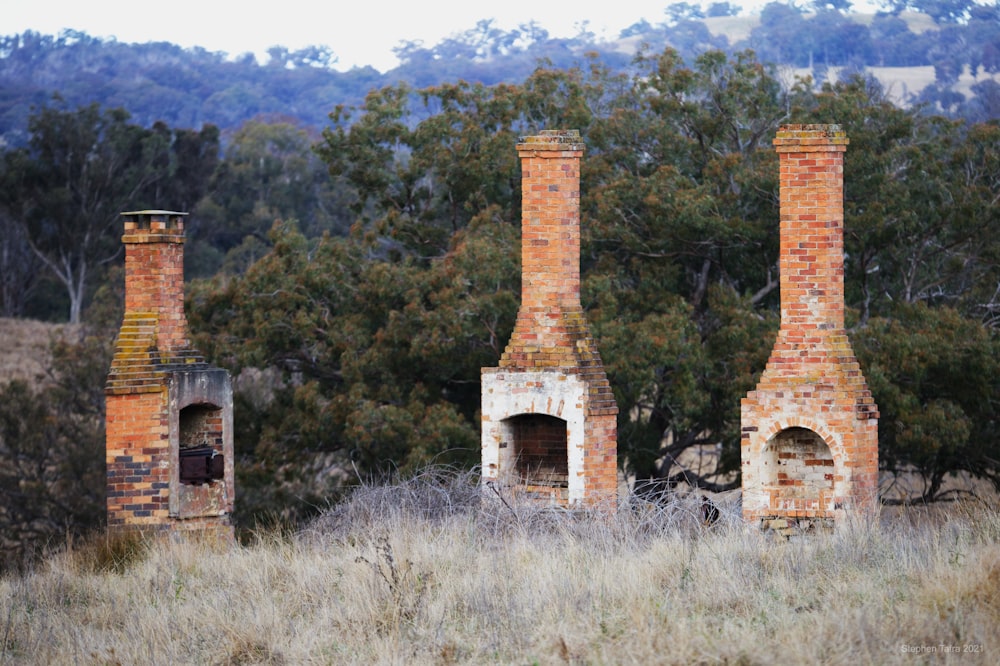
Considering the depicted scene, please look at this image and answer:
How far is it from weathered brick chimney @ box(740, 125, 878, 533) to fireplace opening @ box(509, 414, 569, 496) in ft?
7.72

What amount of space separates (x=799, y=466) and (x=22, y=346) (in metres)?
29.1

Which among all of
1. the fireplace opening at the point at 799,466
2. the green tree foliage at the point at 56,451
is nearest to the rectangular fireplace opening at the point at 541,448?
the fireplace opening at the point at 799,466

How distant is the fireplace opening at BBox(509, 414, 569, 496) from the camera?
1398cm

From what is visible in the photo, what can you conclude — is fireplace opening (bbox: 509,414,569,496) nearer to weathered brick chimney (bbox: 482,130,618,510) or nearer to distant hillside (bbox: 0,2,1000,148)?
weathered brick chimney (bbox: 482,130,618,510)

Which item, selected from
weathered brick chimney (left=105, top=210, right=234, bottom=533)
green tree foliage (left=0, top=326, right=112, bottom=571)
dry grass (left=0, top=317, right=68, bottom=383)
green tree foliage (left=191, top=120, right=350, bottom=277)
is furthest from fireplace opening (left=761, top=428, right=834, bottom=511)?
green tree foliage (left=191, top=120, right=350, bottom=277)

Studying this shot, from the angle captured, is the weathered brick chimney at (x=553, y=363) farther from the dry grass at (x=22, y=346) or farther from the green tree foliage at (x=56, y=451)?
the dry grass at (x=22, y=346)

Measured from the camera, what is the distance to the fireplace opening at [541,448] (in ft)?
45.9

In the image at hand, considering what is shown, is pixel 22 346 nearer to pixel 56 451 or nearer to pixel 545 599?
pixel 56 451

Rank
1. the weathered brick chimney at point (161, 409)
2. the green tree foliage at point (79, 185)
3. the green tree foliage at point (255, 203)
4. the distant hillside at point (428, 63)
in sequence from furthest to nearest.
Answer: the distant hillside at point (428, 63)
the green tree foliage at point (255, 203)
the green tree foliage at point (79, 185)
the weathered brick chimney at point (161, 409)

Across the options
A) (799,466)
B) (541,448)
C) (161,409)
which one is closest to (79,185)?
(161,409)

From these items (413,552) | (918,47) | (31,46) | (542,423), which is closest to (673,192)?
Answer: (542,423)

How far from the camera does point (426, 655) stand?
791 centimetres

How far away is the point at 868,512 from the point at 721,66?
35.6ft

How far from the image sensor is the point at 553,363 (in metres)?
13.0
